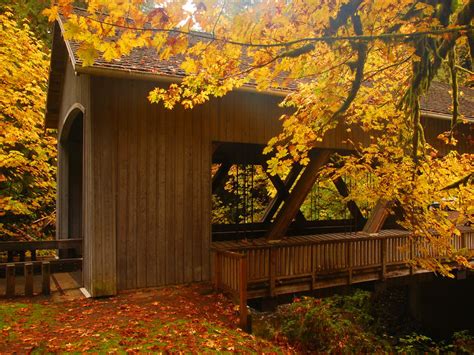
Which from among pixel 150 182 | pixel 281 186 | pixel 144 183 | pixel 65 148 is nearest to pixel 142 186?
pixel 144 183

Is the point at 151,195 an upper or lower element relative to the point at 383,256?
upper

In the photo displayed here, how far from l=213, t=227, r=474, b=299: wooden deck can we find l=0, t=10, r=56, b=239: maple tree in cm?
571

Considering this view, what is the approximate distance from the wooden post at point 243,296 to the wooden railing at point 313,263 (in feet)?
0.15

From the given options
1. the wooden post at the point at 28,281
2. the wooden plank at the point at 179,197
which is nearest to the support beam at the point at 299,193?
the wooden plank at the point at 179,197

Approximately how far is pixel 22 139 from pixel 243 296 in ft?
29.4

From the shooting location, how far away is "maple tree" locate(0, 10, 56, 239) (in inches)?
435

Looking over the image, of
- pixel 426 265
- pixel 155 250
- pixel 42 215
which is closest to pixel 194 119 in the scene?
pixel 155 250

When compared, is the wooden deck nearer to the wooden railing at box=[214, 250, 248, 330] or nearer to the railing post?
the wooden railing at box=[214, 250, 248, 330]

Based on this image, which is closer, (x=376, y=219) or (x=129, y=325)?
(x=129, y=325)

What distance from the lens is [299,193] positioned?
9656 mm

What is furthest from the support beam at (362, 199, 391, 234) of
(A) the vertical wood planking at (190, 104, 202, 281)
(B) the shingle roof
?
(A) the vertical wood planking at (190, 104, 202, 281)

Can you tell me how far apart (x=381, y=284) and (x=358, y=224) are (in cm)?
479

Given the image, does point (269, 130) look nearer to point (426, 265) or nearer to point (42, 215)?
point (426, 265)

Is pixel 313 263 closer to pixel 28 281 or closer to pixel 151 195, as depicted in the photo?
pixel 151 195
